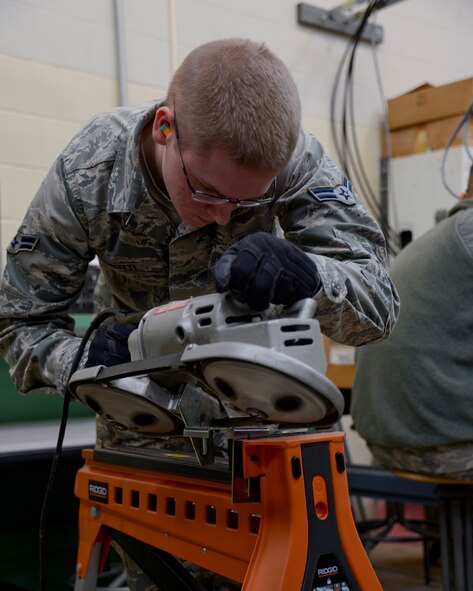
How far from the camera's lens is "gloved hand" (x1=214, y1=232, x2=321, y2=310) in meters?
0.82

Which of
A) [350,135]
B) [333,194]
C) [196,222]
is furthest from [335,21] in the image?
[196,222]

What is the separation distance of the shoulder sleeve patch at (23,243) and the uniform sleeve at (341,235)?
48cm

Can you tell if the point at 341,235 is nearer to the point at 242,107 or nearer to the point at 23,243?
the point at 242,107

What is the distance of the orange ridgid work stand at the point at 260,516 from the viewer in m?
0.96

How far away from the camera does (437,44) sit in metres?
4.11

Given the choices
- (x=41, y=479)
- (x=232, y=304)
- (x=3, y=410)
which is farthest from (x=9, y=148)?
(x=232, y=304)

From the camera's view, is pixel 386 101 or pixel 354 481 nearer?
pixel 354 481

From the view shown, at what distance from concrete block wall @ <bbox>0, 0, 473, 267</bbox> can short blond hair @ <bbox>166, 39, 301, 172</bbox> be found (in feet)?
5.36

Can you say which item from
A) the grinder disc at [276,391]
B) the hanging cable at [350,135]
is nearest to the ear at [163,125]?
the grinder disc at [276,391]

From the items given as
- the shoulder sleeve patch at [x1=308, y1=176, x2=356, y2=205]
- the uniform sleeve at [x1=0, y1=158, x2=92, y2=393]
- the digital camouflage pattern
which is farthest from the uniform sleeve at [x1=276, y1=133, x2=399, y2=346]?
the digital camouflage pattern

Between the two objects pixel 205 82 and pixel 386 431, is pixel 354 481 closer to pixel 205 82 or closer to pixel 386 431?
pixel 386 431

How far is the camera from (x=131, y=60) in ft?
9.60

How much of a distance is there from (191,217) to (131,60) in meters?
1.90

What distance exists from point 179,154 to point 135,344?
1.08 feet
